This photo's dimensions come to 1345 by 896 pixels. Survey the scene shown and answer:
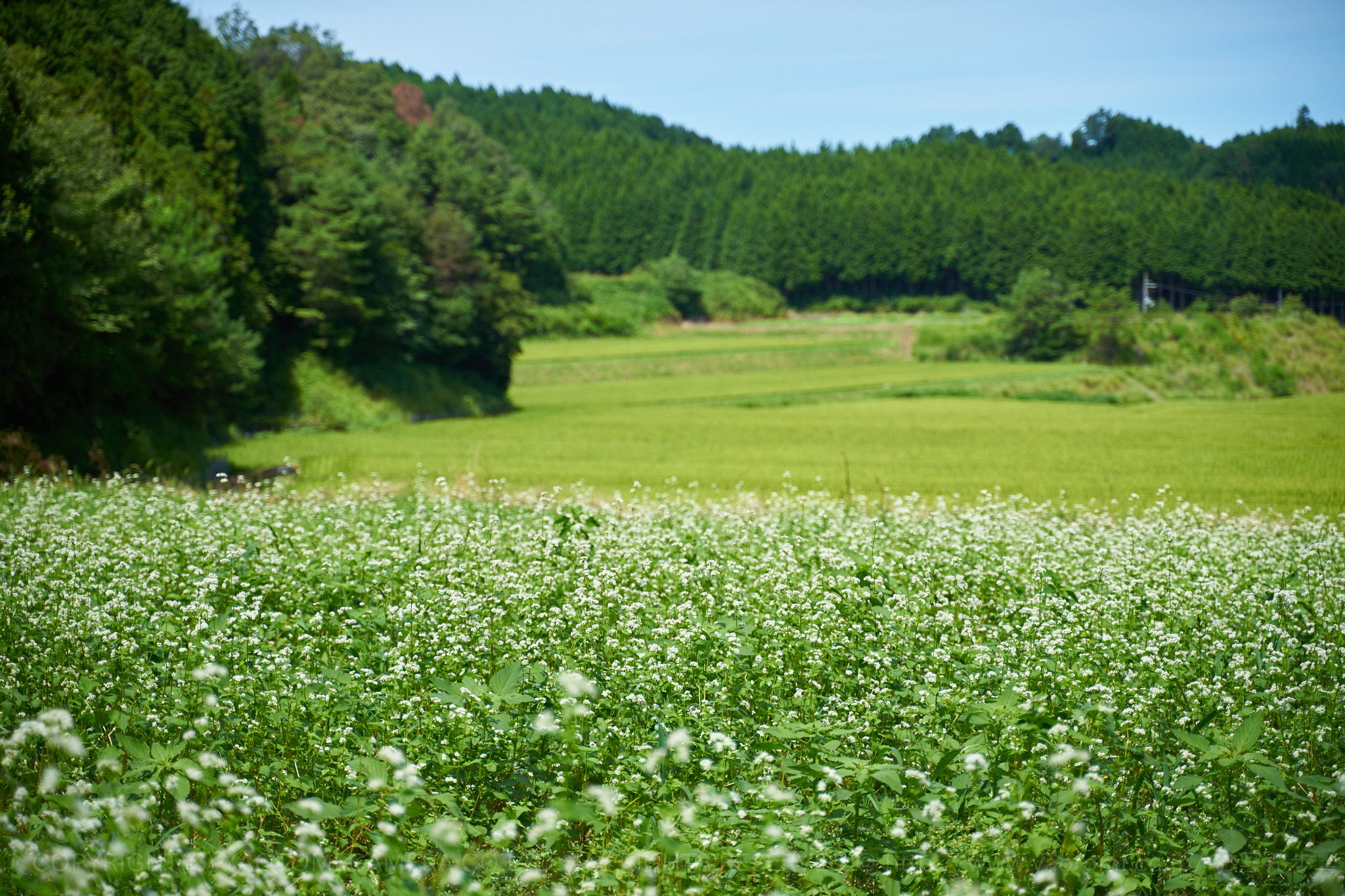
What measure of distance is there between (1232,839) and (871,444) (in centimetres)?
2481

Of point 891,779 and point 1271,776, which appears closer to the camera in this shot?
point 891,779

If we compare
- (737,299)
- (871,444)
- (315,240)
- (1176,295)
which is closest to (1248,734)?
(871,444)

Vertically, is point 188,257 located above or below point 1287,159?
below

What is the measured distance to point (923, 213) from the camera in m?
113

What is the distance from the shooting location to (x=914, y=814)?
403 centimetres

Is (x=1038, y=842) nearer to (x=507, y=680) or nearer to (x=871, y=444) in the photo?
(x=507, y=680)

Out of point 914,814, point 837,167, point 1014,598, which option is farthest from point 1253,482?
point 837,167

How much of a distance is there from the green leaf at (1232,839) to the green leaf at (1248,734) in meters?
0.60

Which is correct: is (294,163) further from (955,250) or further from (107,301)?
(955,250)

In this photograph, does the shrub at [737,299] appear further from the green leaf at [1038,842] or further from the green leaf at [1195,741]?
the green leaf at [1038,842]

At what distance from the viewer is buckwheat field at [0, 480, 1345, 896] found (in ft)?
12.8

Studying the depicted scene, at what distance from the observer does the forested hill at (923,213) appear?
74.0 metres

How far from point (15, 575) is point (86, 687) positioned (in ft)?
9.37

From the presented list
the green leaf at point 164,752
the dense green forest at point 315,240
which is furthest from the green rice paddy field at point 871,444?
the green leaf at point 164,752
